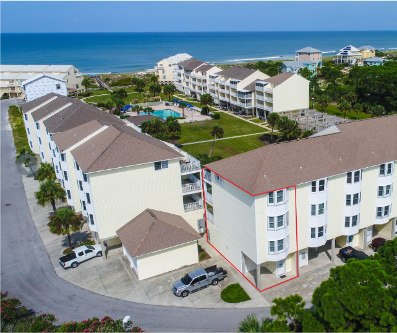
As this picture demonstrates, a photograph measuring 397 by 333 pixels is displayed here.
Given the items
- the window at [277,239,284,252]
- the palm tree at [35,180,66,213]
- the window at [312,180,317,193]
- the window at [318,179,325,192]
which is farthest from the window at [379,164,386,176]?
the palm tree at [35,180,66,213]

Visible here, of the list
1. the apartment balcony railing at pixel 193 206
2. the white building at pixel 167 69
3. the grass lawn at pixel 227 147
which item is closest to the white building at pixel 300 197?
the apartment balcony railing at pixel 193 206

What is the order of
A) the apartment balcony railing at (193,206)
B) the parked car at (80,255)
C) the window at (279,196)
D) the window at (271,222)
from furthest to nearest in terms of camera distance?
the apartment balcony railing at (193,206) < the parked car at (80,255) < the window at (271,222) < the window at (279,196)

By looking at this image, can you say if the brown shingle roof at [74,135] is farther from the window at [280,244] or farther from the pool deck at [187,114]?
the pool deck at [187,114]

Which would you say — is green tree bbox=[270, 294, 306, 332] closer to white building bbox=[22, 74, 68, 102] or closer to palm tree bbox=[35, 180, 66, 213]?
palm tree bbox=[35, 180, 66, 213]

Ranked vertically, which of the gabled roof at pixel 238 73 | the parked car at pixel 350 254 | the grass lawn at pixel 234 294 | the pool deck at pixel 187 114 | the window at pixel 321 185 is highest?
the gabled roof at pixel 238 73

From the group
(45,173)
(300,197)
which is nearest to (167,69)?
(45,173)

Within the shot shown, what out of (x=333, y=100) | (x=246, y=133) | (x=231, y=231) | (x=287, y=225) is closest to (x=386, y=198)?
(x=287, y=225)

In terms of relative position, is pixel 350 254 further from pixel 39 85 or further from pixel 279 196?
pixel 39 85
